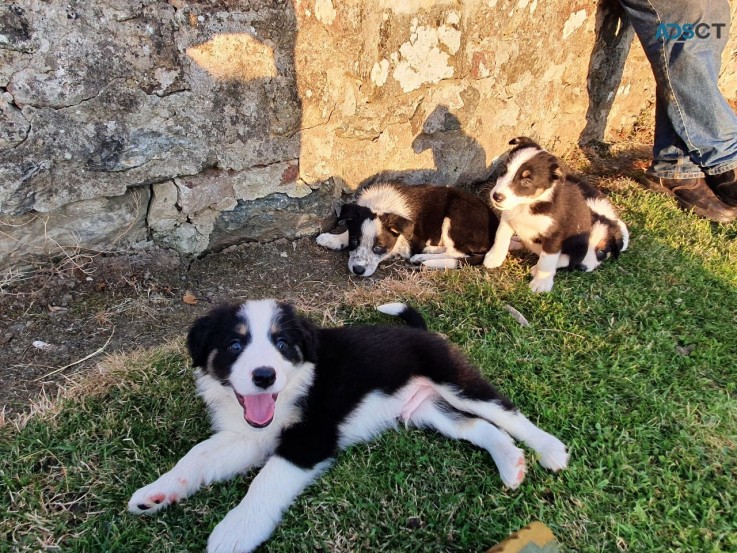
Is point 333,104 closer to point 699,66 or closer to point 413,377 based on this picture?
point 413,377

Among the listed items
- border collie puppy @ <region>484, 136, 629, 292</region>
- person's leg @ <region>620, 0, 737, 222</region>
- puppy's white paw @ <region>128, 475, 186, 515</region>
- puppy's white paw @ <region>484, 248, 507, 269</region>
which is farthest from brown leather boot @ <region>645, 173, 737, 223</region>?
puppy's white paw @ <region>128, 475, 186, 515</region>

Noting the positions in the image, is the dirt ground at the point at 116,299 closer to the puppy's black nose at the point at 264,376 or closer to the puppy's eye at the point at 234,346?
the puppy's eye at the point at 234,346

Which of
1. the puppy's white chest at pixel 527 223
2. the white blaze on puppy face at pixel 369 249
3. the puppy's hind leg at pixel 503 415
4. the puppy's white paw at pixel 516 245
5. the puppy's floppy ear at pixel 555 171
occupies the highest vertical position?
the puppy's floppy ear at pixel 555 171

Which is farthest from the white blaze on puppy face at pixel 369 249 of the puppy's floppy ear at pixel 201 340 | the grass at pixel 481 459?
the puppy's floppy ear at pixel 201 340

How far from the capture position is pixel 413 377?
7.82 ft

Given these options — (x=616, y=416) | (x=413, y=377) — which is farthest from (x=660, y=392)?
(x=413, y=377)

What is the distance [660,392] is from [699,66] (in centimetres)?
248

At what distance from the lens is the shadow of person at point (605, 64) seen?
4422mm

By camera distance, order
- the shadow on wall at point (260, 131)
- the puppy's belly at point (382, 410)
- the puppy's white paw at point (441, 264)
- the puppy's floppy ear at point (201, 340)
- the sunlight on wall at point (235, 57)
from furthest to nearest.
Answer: the puppy's white paw at point (441, 264) → the shadow on wall at point (260, 131) → the sunlight on wall at point (235, 57) → the puppy's belly at point (382, 410) → the puppy's floppy ear at point (201, 340)

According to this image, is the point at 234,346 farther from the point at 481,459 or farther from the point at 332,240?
the point at 332,240

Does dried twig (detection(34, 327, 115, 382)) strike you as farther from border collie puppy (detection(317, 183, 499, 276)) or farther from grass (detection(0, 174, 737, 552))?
border collie puppy (detection(317, 183, 499, 276))

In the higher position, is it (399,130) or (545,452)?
(399,130)

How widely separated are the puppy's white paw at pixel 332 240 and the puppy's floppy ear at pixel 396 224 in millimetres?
300

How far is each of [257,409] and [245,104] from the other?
179 centimetres
